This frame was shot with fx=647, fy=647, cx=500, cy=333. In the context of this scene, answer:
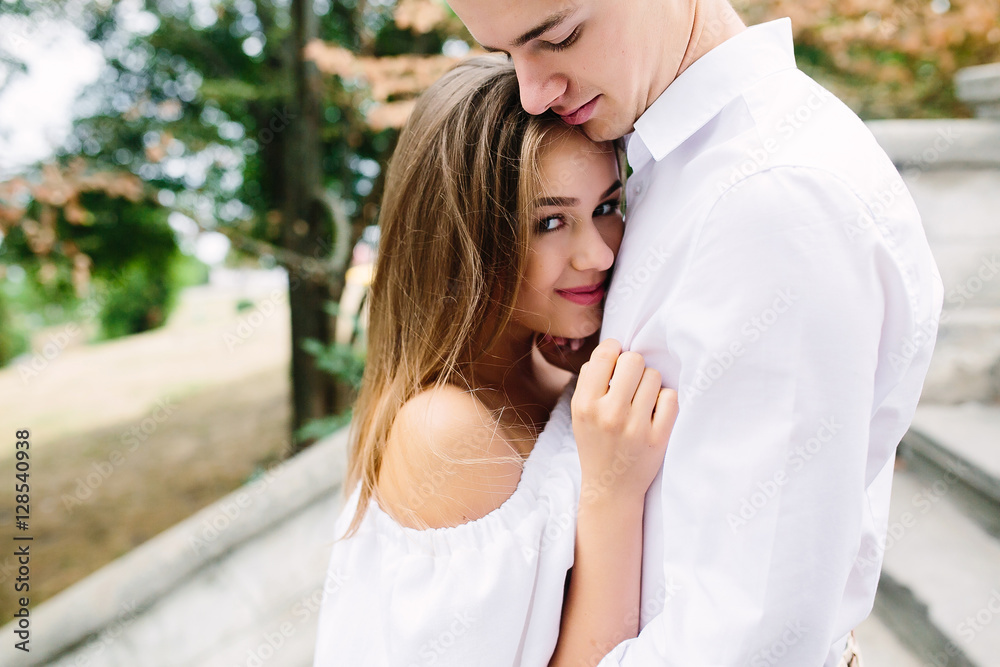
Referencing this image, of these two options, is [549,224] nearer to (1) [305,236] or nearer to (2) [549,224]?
(2) [549,224]

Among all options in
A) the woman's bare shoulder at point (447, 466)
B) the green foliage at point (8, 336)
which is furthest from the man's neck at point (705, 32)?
the green foliage at point (8, 336)

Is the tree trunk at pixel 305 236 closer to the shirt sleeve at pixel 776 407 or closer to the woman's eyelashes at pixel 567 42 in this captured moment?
the woman's eyelashes at pixel 567 42

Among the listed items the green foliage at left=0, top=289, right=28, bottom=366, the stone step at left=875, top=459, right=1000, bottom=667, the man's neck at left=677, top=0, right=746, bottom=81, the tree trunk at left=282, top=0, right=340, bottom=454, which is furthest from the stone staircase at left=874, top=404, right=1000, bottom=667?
the green foliage at left=0, top=289, right=28, bottom=366

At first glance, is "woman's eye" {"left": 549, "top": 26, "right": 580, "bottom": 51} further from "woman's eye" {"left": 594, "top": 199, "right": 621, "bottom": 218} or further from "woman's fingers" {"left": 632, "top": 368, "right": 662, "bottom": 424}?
"woman's fingers" {"left": 632, "top": 368, "right": 662, "bottom": 424}

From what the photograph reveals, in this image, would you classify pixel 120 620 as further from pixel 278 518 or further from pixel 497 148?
pixel 497 148

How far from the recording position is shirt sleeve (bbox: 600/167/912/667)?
0.90 metres

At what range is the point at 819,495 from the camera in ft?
3.07

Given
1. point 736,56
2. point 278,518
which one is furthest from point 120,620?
point 736,56

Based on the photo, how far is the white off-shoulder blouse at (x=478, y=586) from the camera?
1226 millimetres

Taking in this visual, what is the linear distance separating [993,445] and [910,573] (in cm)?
54

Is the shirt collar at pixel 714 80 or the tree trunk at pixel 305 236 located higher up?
the shirt collar at pixel 714 80

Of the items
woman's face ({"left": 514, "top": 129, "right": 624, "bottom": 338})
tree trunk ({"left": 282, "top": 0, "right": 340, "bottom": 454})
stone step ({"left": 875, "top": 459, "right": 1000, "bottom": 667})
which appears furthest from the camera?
tree trunk ({"left": 282, "top": 0, "right": 340, "bottom": 454})

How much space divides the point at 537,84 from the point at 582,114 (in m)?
0.12

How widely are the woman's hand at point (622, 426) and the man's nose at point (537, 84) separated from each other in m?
0.49
